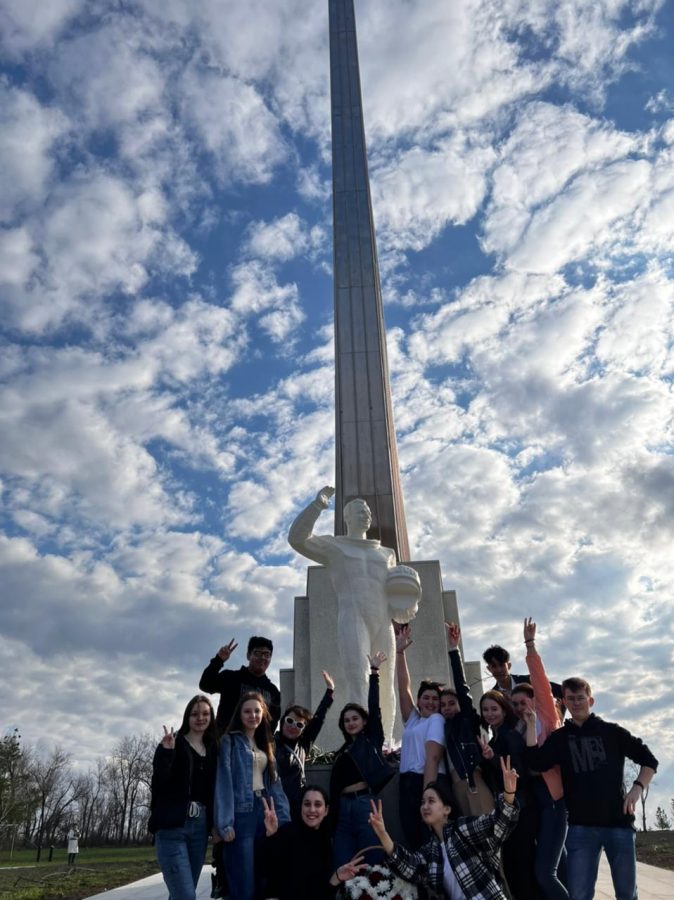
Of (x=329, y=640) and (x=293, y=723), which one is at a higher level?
(x=329, y=640)

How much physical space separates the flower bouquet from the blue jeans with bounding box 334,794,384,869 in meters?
0.36

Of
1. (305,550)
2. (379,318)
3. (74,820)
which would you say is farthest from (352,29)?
(74,820)

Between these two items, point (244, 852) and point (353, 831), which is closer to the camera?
point (244, 852)

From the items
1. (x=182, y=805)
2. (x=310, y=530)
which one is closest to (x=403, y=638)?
(x=182, y=805)

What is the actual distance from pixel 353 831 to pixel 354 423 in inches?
385

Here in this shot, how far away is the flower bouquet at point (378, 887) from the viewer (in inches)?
142

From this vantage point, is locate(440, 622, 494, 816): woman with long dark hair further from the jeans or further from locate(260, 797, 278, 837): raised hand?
locate(260, 797, 278, 837): raised hand

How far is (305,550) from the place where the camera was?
854 cm

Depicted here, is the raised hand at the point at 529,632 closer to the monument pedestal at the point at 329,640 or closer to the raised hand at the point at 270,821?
the raised hand at the point at 270,821

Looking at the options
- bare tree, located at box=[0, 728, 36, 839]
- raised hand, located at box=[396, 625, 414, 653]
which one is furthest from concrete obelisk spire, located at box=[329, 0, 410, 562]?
bare tree, located at box=[0, 728, 36, 839]

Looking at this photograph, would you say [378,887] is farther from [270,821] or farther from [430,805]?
[270,821]

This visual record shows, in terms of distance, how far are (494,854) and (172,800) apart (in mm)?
1630

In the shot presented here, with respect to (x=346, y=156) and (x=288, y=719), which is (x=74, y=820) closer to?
(x=346, y=156)

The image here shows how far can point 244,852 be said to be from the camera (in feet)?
12.6
